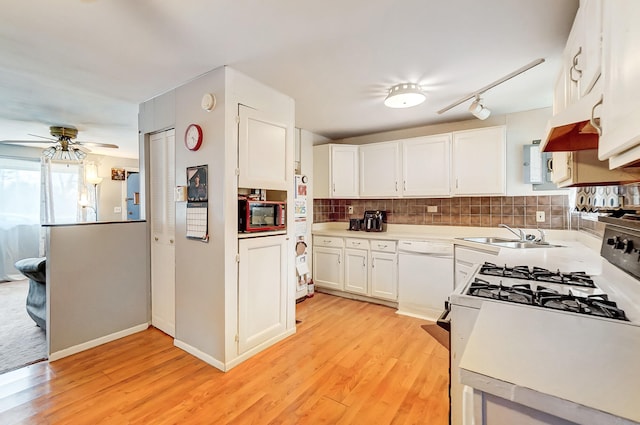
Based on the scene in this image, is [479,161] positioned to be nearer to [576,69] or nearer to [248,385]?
[576,69]

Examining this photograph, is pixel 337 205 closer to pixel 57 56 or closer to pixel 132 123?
pixel 132 123

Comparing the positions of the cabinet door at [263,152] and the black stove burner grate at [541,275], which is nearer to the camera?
the black stove burner grate at [541,275]

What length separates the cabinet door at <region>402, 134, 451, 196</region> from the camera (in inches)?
137

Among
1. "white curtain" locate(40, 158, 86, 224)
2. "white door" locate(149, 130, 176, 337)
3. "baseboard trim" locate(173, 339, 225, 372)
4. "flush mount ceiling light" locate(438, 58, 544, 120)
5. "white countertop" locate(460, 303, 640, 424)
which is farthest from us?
"white curtain" locate(40, 158, 86, 224)

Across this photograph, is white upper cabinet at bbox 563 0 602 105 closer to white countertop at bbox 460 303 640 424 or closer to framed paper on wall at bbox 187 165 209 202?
white countertop at bbox 460 303 640 424

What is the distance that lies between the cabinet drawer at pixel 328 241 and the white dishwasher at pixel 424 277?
860 mm

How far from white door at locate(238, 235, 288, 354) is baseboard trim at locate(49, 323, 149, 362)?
1.35 m

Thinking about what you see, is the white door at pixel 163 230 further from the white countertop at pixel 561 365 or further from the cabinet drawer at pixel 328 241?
the white countertop at pixel 561 365

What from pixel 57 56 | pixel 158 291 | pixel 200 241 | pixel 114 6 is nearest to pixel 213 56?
pixel 114 6

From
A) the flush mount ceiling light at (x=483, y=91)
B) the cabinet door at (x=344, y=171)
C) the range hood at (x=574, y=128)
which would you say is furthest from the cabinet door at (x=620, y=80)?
the cabinet door at (x=344, y=171)

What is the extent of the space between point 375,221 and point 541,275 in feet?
8.78

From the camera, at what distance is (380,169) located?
3965mm

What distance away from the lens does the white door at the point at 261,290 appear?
2.37 m

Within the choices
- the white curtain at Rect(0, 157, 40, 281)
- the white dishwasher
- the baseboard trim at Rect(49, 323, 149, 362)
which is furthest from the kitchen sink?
the white curtain at Rect(0, 157, 40, 281)
